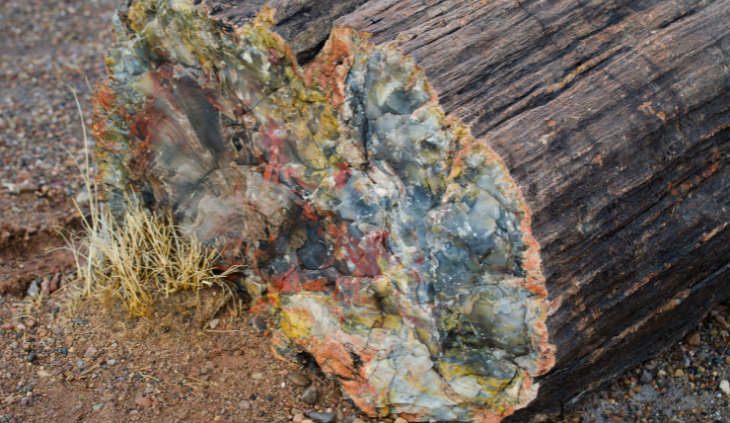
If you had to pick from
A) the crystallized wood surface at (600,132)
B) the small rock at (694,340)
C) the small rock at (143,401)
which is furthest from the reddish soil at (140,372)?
the small rock at (694,340)

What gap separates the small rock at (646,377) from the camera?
264 centimetres

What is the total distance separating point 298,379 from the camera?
8.95 ft

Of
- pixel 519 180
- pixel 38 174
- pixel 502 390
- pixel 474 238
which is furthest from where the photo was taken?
pixel 38 174

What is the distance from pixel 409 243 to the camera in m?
2.26

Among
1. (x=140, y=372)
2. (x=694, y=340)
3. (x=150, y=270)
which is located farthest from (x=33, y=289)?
(x=694, y=340)

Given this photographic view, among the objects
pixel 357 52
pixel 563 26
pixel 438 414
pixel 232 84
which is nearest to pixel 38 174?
pixel 232 84

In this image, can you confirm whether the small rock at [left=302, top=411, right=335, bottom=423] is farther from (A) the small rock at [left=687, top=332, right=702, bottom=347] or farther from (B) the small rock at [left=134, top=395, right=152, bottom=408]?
(A) the small rock at [left=687, top=332, right=702, bottom=347]

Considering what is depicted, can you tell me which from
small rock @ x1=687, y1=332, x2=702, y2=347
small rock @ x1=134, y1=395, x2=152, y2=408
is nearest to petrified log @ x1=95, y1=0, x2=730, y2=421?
small rock @ x1=687, y1=332, x2=702, y2=347

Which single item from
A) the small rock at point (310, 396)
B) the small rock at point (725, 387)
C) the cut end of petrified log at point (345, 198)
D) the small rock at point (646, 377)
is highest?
the cut end of petrified log at point (345, 198)

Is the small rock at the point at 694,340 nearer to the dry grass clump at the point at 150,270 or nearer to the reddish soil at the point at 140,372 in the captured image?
the reddish soil at the point at 140,372

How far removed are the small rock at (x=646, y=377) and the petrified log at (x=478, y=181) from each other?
0.59ft

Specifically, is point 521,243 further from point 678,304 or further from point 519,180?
point 678,304

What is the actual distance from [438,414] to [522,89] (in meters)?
1.17

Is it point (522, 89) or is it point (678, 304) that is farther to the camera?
point (678, 304)
